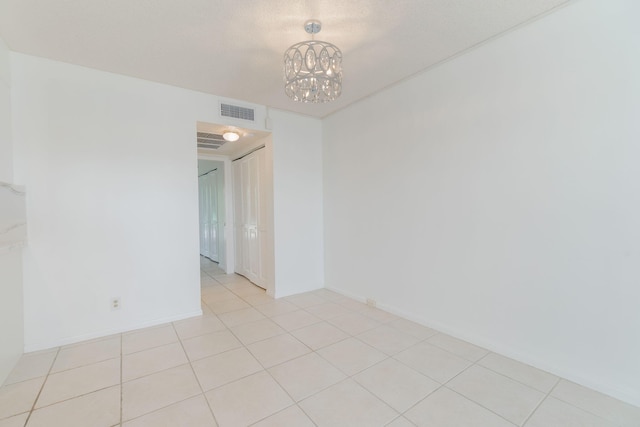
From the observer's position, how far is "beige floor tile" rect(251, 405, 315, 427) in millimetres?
1532

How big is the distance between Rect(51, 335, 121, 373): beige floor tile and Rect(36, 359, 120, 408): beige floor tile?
0.09m

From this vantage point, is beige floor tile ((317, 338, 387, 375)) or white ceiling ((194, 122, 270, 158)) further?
white ceiling ((194, 122, 270, 158))

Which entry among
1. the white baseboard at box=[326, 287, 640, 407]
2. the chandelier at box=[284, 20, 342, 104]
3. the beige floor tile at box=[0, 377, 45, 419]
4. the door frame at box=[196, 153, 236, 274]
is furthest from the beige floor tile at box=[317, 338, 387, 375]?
the door frame at box=[196, 153, 236, 274]

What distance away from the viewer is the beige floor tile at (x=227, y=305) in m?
3.29

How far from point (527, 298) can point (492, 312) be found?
308 millimetres

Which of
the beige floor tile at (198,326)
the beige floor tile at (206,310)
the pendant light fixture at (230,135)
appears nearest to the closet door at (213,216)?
the pendant light fixture at (230,135)

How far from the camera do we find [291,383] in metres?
1.90

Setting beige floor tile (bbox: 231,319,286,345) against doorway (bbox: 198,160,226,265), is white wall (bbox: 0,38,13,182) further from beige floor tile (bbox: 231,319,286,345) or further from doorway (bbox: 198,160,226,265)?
doorway (bbox: 198,160,226,265)

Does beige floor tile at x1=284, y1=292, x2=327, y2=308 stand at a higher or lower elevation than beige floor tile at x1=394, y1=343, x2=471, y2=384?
higher

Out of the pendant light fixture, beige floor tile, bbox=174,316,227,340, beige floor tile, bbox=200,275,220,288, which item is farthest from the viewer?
beige floor tile, bbox=200,275,220,288

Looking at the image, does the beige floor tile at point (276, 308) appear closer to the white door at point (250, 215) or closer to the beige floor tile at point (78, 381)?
the white door at point (250, 215)

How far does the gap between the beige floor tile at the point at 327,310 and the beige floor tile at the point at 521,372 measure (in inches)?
57.7

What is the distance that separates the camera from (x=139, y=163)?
280 centimetres

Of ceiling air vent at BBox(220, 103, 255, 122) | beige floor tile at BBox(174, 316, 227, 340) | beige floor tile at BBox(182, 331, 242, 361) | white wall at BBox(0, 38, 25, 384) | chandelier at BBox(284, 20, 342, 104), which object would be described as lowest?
beige floor tile at BBox(182, 331, 242, 361)
